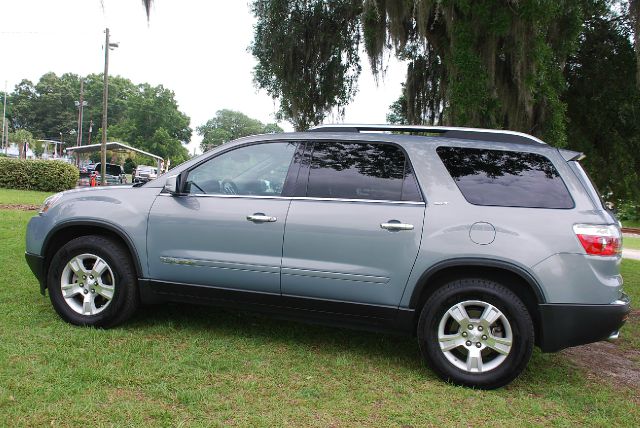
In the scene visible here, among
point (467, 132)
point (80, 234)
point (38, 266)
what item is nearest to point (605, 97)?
point (467, 132)

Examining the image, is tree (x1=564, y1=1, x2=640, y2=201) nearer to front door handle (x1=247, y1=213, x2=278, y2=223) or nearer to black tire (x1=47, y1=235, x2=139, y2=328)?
front door handle (x1=247, y1=213, x2=278, y2=223)

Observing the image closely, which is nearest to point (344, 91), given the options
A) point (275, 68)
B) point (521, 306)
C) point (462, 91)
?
point (275, 68)

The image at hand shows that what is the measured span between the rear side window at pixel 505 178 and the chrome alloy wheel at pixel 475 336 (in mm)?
732

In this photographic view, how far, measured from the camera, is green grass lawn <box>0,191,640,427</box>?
3127 mm

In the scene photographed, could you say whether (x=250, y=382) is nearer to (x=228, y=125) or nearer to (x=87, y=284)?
(x=87, y=284)

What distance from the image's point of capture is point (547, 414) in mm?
3357

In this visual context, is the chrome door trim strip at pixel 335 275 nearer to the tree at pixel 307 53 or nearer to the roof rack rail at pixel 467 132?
the roof rack rail at pixel 467 132

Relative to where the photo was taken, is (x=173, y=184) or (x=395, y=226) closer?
(x=395, y=226)

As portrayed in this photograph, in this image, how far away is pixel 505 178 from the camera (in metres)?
3.82

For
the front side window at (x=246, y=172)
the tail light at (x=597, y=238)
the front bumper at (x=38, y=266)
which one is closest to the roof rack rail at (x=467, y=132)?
the front side window at (x=246, y=172)

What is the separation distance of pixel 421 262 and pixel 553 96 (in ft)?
Answer: 19.2

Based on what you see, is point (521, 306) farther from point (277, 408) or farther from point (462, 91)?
point (462, 91)

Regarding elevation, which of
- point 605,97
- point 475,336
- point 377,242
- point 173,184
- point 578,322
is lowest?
point 475,336

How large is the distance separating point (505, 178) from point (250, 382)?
221 centimetres
